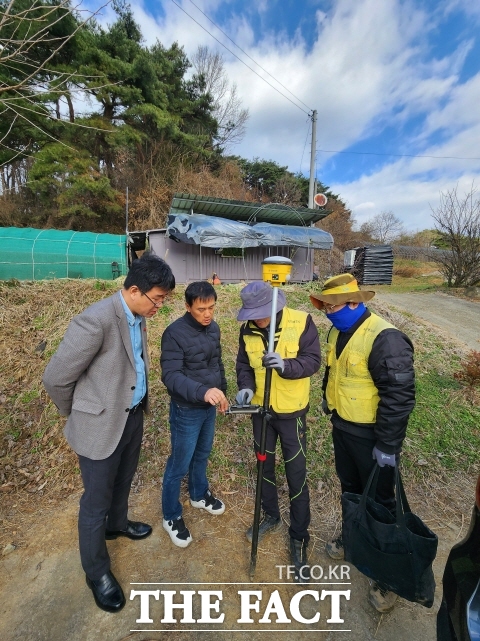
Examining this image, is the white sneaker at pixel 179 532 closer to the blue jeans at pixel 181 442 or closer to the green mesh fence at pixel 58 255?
the blue jeans at pixel 181 442

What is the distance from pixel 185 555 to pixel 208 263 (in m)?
10.6

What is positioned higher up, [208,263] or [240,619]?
[208,263]

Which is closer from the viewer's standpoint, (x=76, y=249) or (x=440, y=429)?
(x=440, y=429)

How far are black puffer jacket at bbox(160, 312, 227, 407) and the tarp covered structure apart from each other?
853 centimetres

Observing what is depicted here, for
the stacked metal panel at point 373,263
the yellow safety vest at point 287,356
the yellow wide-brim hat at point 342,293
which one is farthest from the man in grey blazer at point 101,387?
the stacked metal panel at point 373,263

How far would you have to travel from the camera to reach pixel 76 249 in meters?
11.1

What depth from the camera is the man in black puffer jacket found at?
2.13m

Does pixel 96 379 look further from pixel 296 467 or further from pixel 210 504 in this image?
pixel 210 504

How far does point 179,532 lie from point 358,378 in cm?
185

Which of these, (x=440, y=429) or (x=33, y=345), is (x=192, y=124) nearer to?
(x=33, y=345)

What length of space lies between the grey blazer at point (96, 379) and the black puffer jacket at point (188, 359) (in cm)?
34

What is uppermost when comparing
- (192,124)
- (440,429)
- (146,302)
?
(192,124)

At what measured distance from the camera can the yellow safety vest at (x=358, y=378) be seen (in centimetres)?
192

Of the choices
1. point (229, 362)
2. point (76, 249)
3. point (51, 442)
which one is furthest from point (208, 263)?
point (51, 442)
